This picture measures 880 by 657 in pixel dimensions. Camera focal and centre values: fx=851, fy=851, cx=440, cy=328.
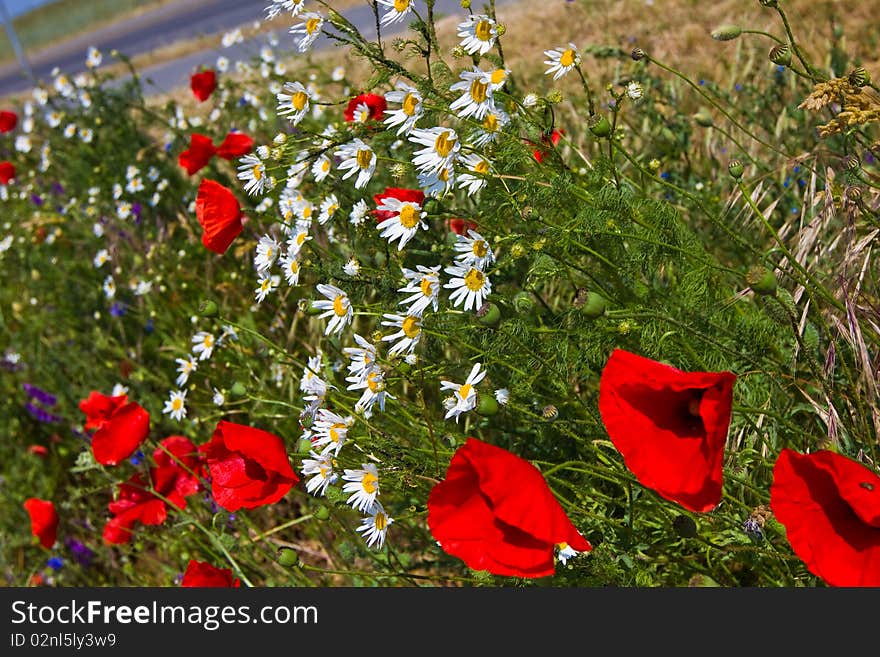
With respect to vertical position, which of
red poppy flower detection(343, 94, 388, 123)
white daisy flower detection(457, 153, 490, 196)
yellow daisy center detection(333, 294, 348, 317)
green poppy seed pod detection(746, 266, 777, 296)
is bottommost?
green poppy seed pod detection(746, 266, 777, 296)

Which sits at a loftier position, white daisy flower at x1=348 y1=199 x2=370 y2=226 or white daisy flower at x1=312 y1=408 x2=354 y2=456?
white daisy flower at x1=348 y1=199 x2=370 y2=226

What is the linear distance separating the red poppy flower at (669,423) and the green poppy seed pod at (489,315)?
37 centimetres

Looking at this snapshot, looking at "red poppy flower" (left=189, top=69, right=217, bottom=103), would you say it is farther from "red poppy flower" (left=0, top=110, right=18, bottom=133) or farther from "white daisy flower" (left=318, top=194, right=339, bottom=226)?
"white daisy flower" (left=318, top=194, right=339, bottom=226)

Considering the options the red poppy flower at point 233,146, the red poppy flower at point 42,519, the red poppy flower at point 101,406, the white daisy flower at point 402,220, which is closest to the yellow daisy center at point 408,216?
the white daisy flower at point 402,220

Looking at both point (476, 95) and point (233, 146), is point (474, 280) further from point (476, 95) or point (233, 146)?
point (233, 146)

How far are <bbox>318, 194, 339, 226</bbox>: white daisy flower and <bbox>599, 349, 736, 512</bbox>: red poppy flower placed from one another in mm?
892

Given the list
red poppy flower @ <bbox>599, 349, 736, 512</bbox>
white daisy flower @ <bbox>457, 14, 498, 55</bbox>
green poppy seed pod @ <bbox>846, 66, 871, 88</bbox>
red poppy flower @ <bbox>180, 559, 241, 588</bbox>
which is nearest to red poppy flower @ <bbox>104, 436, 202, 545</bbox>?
red poppy flower @ <bbox>180, 559, 241, 588</bbox>

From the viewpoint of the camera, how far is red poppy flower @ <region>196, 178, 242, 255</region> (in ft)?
6.15

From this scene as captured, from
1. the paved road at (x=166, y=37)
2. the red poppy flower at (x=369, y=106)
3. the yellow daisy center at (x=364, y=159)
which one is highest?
the paved road at (x=166, y=37)

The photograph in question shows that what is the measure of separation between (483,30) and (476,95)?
142 mm

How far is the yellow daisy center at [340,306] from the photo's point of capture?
1.63 m

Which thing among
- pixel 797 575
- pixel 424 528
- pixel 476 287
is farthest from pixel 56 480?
pixel 797 575

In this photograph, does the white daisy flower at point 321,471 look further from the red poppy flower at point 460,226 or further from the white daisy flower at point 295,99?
the white daisy flower at point 295,99

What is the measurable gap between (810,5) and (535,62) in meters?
1.30
